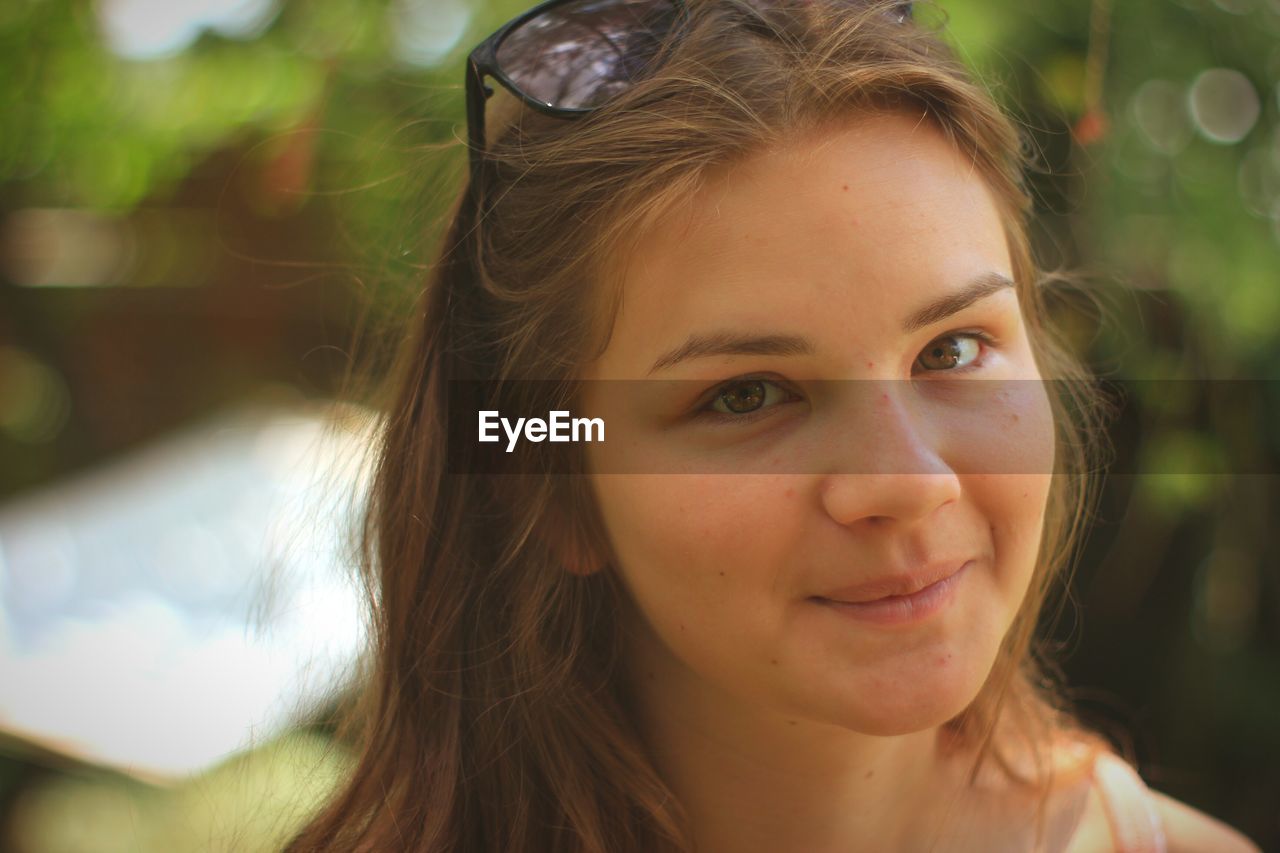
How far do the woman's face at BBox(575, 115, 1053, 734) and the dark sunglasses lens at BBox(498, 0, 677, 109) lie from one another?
242 mm

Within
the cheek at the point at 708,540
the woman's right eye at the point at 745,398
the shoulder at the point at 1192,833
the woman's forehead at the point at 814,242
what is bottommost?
the shoulder at the point at 1192,833

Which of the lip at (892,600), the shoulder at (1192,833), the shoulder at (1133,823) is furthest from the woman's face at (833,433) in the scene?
the shoulder at (1192,833)

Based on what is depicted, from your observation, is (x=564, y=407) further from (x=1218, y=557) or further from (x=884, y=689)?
(x=1218, y=557)

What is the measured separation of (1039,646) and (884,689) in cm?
100

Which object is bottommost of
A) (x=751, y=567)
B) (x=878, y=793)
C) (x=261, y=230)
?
(x=878, y=793)

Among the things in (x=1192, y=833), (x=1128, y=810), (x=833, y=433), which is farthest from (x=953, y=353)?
(x=1192, y=833)

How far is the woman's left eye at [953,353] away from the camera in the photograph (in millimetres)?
1220

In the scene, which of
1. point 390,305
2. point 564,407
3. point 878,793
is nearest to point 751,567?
point 564,407

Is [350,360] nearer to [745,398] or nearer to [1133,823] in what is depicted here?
[745,398]

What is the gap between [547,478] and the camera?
1.39m

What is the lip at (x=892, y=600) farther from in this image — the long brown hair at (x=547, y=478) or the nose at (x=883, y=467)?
the long brown hair at (x=547, y=478)

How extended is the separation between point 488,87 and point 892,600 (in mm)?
827

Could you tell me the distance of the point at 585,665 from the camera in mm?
1454

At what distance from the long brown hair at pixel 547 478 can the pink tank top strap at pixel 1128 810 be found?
12 cm
